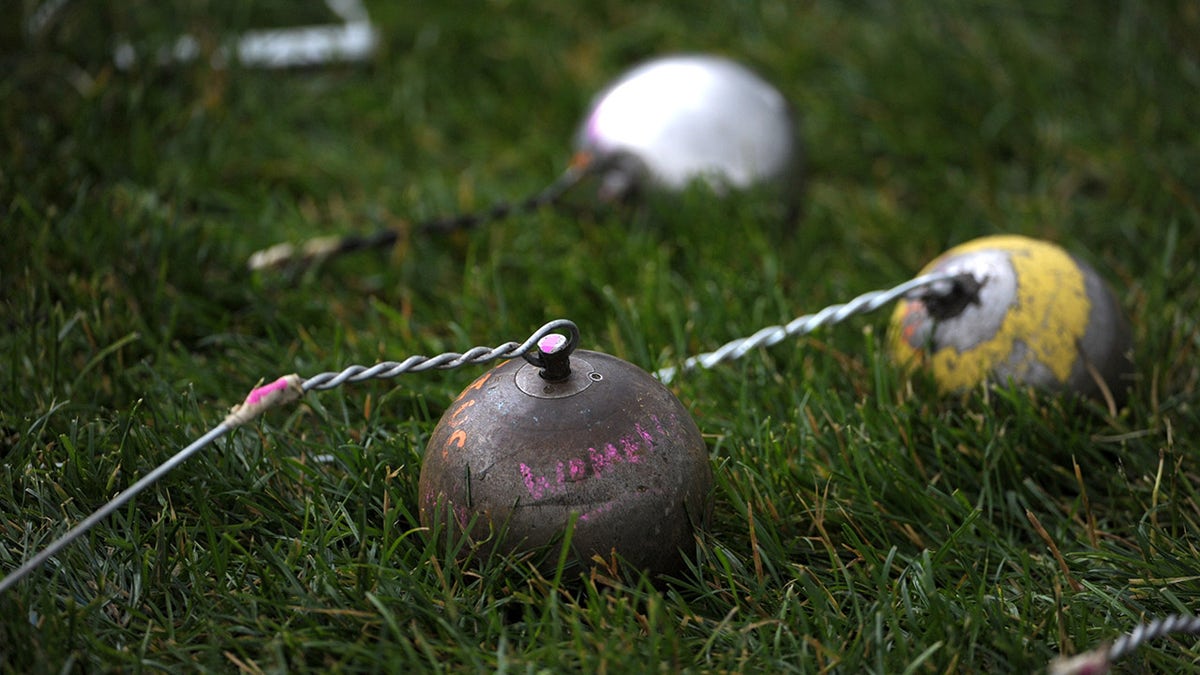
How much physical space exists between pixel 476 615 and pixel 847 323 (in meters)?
1.53

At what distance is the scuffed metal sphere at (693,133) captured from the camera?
3641mm

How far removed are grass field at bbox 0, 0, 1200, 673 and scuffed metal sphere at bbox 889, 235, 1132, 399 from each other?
0.08m

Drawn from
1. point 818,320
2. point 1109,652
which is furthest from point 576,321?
point 1109,652

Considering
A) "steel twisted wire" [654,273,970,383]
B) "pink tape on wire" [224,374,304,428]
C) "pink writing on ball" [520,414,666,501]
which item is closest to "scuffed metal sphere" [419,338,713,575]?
"pink writing on ball" [520,414,666,501]

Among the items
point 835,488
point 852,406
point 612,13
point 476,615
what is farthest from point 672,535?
point 612,13

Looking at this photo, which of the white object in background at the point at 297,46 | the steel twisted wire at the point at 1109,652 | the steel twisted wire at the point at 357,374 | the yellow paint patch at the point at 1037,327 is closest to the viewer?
the steel twisted wire at the point at 1109,652

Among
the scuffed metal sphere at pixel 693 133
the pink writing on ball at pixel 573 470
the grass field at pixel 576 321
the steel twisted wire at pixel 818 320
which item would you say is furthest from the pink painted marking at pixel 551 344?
the scuffed metal sphere at pixel 693 133

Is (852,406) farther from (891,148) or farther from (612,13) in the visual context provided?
(612,13)

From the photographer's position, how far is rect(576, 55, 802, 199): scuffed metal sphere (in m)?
3.64

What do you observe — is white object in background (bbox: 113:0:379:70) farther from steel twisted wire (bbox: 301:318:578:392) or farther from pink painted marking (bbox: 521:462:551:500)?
pink painted marking (bbox: 521:462:551:500)

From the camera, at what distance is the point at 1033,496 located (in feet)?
8.30

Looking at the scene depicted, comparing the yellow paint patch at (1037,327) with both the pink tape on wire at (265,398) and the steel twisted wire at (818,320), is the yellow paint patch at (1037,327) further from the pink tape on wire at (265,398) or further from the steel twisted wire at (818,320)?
the pink tape on wire at (265,398)

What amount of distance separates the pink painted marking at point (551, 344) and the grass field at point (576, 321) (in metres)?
0.38

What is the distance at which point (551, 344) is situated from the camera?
6.49 feet
